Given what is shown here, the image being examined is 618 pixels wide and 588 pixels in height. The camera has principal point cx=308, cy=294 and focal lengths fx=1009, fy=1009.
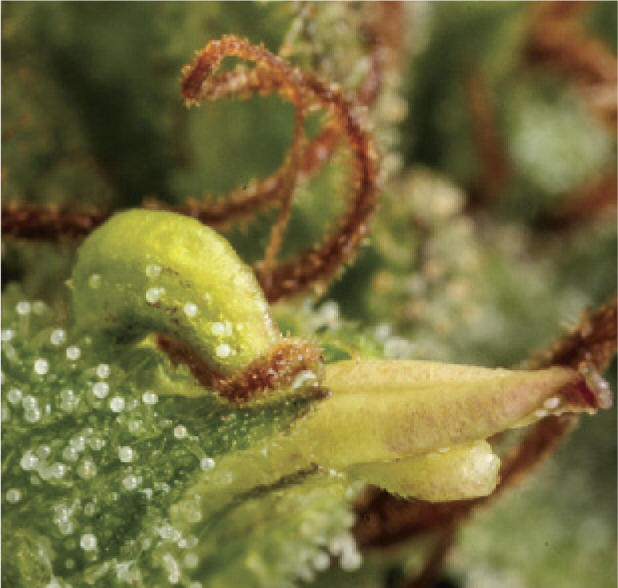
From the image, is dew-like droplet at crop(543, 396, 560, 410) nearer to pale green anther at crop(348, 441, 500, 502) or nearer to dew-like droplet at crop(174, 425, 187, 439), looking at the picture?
pale green anther at crop(348, 441, 500, 502)

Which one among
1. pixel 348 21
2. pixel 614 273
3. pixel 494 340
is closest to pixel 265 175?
pixel 348 21

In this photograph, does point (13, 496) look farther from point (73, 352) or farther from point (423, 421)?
point (423, 421)

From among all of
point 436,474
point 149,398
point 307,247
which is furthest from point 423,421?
point 307,247

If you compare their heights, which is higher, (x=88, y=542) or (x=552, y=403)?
(x=552, y=403)

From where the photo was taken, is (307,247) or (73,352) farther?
(307,247)

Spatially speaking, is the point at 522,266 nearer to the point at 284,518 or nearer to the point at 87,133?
the point at 87,133

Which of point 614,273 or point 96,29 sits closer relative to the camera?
point 96,29

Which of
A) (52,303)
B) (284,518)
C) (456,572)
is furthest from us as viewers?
(456,572)
